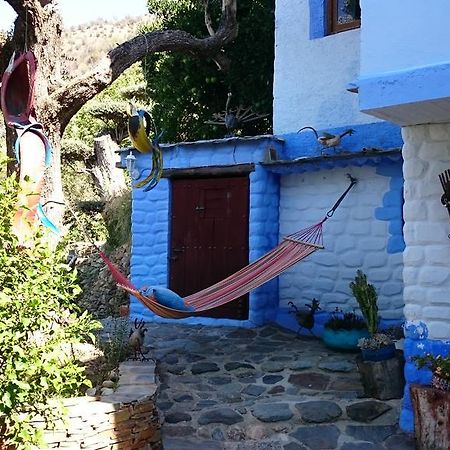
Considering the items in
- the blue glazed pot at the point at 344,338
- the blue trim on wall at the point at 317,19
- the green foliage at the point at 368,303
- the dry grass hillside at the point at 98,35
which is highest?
the dry grass hillside at the point at 98,35

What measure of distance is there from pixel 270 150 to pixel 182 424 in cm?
319

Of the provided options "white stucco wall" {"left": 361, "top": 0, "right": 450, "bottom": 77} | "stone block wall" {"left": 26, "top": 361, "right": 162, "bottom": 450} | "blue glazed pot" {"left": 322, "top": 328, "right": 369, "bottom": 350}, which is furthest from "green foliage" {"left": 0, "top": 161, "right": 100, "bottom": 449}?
"blue glazed pot" {"left": 322, "top": 328, "right": 369, "bottom": 350}

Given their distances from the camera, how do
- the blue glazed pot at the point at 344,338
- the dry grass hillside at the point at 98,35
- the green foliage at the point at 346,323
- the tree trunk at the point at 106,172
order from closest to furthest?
1. the blue glazed pot at the point at 344,338
2. the green foliage at the point at 346,323
3. the tree trunk at the point at 106,172
4. the dry grass hillside at the point at 98,35

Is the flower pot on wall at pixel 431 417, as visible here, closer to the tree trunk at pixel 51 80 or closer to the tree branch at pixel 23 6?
the tree trunk at pixel 51 80

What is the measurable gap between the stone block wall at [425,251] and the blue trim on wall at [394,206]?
6.54 ft

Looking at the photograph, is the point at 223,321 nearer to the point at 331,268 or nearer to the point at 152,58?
the point at 331,268

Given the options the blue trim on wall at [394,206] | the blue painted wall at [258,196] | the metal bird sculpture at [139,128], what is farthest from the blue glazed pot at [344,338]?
the metal bird sculpture at [139,128]

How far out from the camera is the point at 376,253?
5.42 m

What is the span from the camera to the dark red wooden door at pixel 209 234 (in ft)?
19.9

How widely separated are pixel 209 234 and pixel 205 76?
324 centimetres

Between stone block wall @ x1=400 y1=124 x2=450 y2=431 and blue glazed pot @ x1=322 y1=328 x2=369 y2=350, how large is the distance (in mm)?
1467

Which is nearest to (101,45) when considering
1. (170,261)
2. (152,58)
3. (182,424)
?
(152,58)

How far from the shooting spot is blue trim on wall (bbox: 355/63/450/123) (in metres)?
2.78

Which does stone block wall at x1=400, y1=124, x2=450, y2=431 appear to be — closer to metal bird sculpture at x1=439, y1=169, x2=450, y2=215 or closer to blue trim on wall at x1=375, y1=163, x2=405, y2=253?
metal bird sculpture at x1=439, y1=169, x2=450, y2=215
